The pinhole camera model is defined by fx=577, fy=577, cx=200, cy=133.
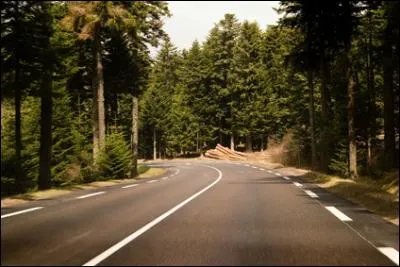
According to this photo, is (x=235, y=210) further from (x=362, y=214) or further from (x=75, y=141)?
(x=75, y=141)

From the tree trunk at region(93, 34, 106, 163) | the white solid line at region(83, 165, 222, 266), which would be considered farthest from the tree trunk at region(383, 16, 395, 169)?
the white solid line at region(83, 165, 222, 266)

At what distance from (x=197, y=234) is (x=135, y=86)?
32.0 metres

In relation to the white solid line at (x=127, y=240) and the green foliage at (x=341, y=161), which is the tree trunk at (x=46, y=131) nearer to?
the white solid line at (x=127, y=240)

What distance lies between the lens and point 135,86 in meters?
41.0

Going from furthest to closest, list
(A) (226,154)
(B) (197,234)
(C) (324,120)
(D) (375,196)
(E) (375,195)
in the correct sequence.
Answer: (A) (226,154) < (C) (324,120) < (E) (375,195) < (D) (375,196) < (B) (197,234)

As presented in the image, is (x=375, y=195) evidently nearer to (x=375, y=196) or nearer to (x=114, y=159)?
(x=375, y=196)

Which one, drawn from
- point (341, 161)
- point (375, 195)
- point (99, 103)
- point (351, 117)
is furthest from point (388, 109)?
point (99, 103)

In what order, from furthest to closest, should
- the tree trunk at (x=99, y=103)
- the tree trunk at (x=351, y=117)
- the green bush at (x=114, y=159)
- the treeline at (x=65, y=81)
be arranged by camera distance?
the tree trunk at (x=99, y=103) → the green bush at (x=114, y=159) → the tree trunk at (x=351, y=117) → the treeline at (x=65, y=81)

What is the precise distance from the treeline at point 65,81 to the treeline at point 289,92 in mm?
5661

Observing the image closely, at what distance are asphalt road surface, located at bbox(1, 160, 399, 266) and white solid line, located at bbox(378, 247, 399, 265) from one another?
13 mm

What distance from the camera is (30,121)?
35031mm

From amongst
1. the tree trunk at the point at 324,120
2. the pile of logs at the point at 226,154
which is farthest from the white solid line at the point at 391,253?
the pile of logs at the point at 226,154

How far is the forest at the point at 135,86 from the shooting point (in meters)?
24.6

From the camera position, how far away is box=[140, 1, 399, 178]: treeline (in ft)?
89.6
